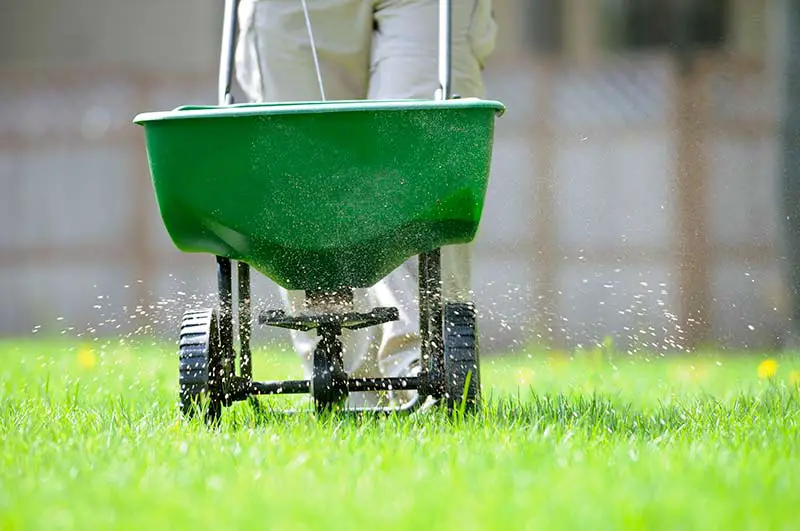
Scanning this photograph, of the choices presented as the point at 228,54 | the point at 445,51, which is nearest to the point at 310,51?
the point at 228,54

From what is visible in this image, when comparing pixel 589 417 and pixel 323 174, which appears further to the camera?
pixel 589 417

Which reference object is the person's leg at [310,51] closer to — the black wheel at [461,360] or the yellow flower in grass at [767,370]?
the black wheel at [461,360]

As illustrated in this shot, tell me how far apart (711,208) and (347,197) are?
12.1 feet

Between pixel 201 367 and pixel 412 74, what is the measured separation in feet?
2.78

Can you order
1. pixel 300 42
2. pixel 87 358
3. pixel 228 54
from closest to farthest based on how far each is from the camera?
pixel 228 54 < pixel 300 42 < pixel 87 358

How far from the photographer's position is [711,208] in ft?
20.2

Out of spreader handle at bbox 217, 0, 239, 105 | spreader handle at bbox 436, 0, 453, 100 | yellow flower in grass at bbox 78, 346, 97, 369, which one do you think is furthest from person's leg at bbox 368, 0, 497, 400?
yellow flower in grass at bbox 78, 346, 97, 369

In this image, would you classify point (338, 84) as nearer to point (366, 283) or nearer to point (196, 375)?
point (366, 283)

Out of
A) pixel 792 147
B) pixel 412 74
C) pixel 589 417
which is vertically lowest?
pixel 589 417

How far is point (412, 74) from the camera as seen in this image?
3.19m

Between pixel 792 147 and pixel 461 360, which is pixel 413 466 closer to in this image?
pixel 461 360

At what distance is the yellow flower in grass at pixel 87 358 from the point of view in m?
4.51

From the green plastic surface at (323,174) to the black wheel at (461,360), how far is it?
0.53 feet

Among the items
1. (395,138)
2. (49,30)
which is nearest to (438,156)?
(395,138)
